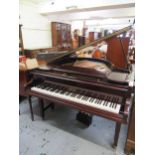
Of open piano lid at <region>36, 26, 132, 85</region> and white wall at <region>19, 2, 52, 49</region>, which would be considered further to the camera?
white wall at <region>19, 2, 52, 49</region>

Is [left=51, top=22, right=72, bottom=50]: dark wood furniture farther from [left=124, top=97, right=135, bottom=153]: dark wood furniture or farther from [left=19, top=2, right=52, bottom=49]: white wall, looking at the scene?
[left=124, top=97, right=135, bottom=153]: dark wood furniture

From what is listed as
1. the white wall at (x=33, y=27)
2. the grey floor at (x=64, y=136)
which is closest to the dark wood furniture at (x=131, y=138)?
the grey floor at (x=64, y=136)

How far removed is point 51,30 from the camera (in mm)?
6559

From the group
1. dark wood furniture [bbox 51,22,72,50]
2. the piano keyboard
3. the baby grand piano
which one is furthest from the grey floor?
dark wood furniture [bbox 51,22,72,50]

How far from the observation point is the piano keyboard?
1.63 meters

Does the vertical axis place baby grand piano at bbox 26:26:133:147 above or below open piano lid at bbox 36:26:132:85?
below

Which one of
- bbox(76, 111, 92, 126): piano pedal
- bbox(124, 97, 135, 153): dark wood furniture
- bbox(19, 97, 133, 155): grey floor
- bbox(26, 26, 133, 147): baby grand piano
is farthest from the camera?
bbox(76, 111, 92, 126): piano pedal

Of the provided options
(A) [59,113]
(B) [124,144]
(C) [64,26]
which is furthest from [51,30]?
(B) [124,144]

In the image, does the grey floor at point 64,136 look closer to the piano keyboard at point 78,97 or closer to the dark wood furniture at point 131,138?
the dark wood furniture at point 131,138

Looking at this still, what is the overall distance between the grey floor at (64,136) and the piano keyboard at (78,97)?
70cm

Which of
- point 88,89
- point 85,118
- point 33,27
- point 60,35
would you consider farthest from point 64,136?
point 60,35

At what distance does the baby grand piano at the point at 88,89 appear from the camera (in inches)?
62.8

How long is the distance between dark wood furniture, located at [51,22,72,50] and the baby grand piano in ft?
14.9
